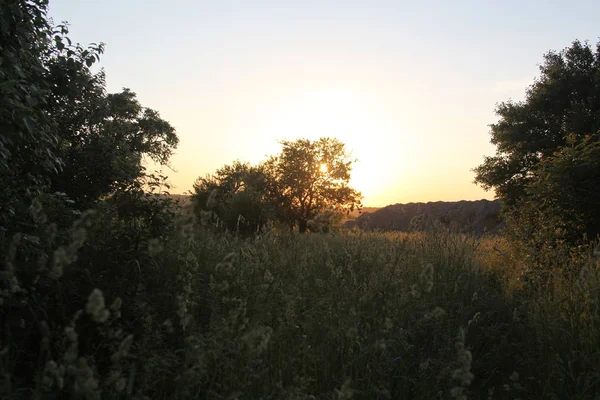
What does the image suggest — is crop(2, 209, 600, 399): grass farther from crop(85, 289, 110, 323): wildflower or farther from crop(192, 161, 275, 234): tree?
crop(192, 161, 275, 234): tree

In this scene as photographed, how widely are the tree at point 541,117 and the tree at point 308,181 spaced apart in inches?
321

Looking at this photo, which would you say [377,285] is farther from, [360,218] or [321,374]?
[360,218]

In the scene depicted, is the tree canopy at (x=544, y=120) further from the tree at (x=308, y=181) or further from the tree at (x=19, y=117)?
the tree at (x=19, y=117)

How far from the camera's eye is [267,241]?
263 inches

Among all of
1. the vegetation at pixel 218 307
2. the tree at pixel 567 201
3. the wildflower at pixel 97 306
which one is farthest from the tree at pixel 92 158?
the tree at pixel 567 201

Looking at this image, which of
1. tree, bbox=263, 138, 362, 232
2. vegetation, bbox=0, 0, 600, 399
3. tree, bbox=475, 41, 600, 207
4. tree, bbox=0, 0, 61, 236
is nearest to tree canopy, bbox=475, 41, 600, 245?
tree, bbox=475, 41, 600, 207

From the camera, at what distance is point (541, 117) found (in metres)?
20.5

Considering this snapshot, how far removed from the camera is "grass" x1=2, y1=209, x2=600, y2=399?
262 centimetres

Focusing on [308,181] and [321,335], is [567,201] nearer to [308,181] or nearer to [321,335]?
[321,335]

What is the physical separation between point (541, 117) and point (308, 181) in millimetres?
12582

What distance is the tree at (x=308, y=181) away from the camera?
25625mm

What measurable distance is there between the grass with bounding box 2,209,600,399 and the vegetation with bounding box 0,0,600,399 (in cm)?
2

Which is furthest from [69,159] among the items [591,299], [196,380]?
[591,299]

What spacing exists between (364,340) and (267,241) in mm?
3305
